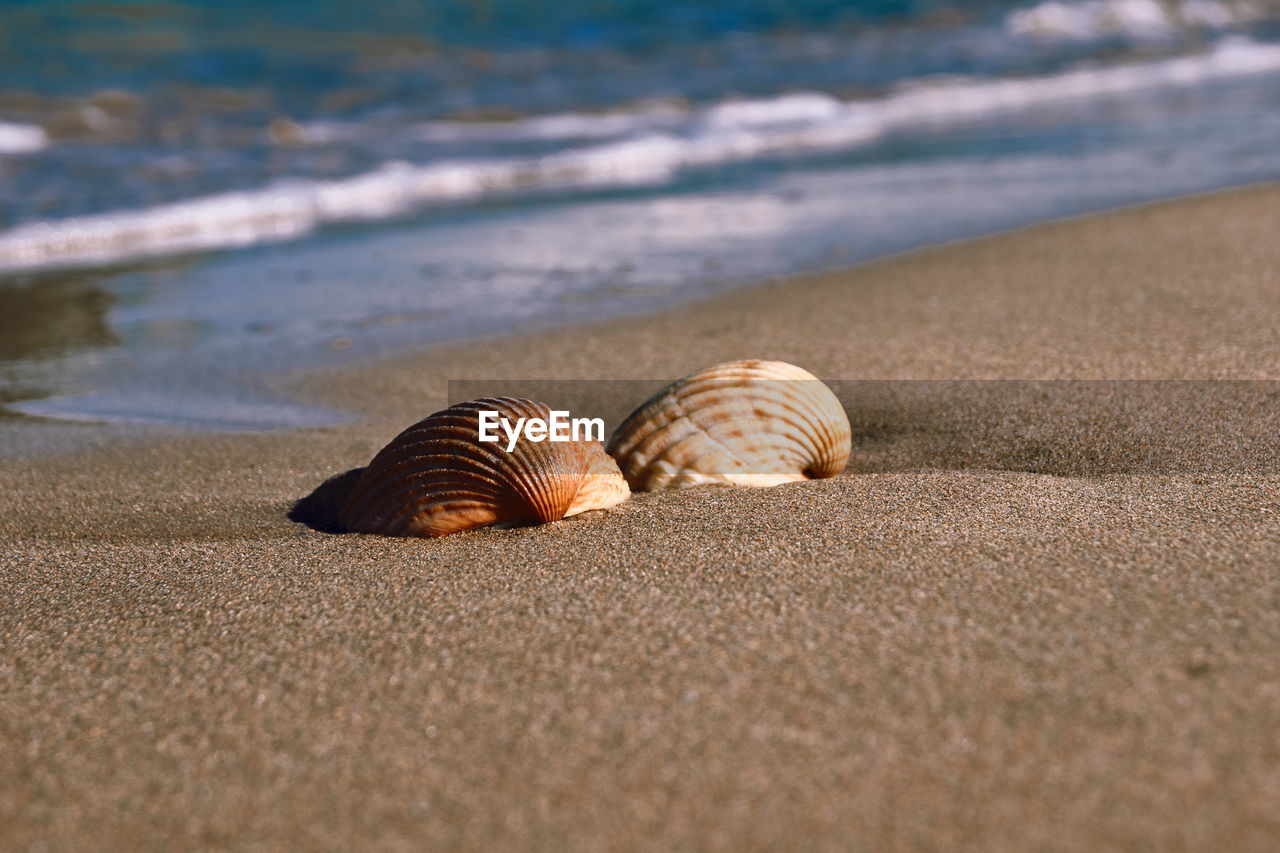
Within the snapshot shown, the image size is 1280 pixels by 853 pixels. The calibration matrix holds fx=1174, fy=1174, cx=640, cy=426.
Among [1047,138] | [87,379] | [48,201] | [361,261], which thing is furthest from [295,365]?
[1047,138]

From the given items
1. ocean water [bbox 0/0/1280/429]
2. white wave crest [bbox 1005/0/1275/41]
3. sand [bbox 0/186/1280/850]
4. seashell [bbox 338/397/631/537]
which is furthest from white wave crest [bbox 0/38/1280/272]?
seashell [bbox 338/397/631/537]

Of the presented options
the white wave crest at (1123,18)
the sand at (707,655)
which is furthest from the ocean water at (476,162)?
the sand at (707,655)

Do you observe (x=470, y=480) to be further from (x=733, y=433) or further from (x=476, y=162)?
(x=476, y=162)

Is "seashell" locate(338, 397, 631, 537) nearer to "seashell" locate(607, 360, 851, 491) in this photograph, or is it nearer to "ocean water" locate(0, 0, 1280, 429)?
"seashell" locate(607, 360, 851, 491)

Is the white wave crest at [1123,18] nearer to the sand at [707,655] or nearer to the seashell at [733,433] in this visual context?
the seashell at [733,433]

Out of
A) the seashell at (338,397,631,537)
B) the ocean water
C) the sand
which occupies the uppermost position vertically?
the ocean water

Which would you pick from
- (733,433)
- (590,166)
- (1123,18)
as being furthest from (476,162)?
(1123,18)

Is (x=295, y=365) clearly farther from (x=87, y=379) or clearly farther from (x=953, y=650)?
(x=953, y=650)
